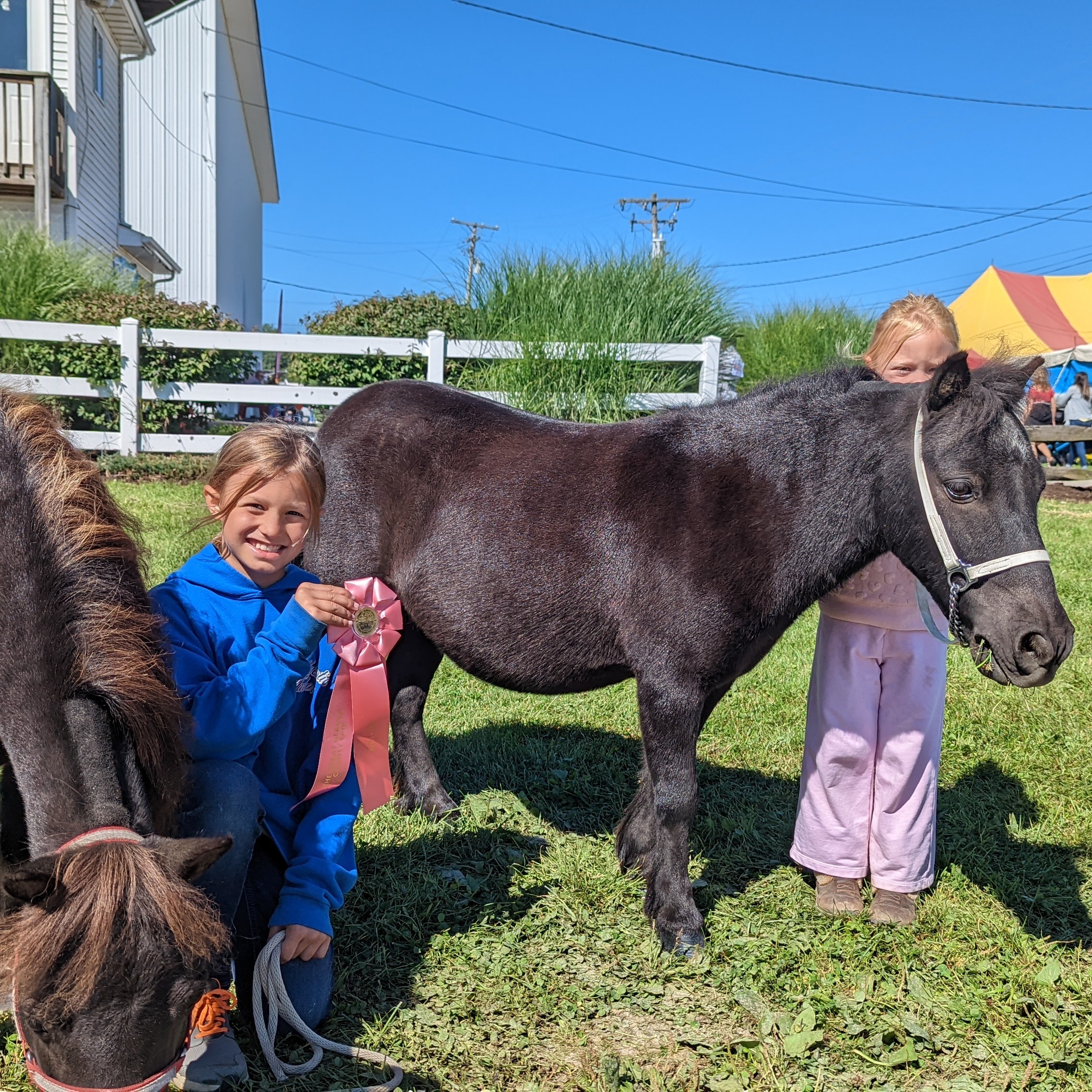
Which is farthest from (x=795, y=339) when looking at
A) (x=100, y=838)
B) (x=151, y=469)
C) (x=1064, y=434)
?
(x=100, y=838)

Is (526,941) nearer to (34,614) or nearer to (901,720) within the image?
(901,720)

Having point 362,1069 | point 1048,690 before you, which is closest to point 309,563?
point 362,1069

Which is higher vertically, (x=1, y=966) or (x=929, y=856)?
(x=1, y=966)

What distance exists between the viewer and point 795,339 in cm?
1528

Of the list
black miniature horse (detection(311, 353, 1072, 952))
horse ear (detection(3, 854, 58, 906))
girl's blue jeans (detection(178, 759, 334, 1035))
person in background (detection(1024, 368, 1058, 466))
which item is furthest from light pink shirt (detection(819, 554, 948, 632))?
person in background (detection(1024, 368, 1058, 466))

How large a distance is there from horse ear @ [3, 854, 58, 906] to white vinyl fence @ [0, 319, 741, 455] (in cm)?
864

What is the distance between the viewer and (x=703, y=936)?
3.01 metres

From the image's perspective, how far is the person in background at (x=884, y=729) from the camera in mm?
3225

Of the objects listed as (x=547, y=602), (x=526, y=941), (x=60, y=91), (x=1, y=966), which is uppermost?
(x=60, y=91)

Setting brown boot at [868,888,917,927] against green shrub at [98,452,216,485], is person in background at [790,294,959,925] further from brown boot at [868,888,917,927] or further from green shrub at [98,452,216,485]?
green shrub at [98,452,216,485]

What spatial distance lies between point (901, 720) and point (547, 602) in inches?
51.3

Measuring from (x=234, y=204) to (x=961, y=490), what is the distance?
94.5 ft

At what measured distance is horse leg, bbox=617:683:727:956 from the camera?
2947 millimetres

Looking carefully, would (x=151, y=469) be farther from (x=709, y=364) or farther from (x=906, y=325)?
(x=906, y=325)
